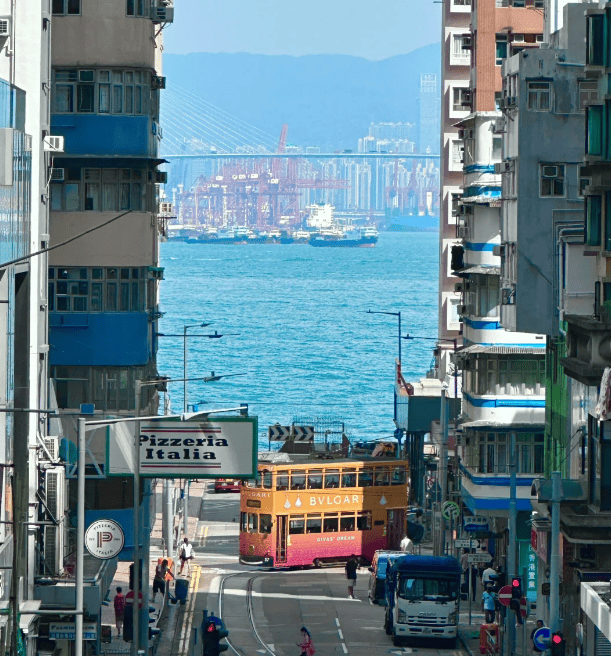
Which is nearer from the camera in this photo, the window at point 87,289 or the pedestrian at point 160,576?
the pedestrian at point 160,576

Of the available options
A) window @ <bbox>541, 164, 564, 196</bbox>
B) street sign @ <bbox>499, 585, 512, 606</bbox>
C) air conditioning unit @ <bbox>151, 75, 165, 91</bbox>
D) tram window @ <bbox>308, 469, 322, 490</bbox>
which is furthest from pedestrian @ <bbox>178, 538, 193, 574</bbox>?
window @ <bbox>541, 164, 564, 196</bbox>

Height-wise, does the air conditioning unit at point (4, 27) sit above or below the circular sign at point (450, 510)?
above

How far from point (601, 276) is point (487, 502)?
62.1ft

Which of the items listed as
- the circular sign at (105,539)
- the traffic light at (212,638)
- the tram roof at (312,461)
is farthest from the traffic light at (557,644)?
the tram roof at (312,461)

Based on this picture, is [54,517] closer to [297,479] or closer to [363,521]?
[297,479]

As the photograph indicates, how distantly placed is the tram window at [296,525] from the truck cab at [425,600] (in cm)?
1339

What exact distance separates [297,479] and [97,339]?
9.91 meters

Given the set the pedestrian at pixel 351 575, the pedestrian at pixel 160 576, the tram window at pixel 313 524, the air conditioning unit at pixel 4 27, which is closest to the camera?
the air conditioning unit at pixel 4 27

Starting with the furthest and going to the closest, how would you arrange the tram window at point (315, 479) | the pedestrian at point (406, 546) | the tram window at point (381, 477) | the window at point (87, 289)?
the tram window at point (381, 477) → the tram window at point (315, 479) → the pedestrian at point (406, 546) → the window at point (87, 289)

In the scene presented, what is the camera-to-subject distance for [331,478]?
65.3 meters

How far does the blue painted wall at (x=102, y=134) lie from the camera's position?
2267 inches

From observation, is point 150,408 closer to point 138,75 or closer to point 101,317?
point 101,317

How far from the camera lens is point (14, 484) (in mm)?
38062

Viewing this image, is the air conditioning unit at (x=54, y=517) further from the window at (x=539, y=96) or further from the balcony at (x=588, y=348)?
the window at (x=539, y=96)
